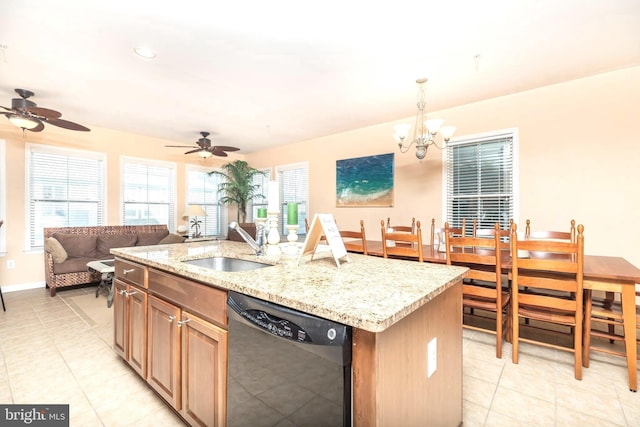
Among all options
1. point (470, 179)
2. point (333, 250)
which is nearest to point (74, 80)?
point (333, 250)

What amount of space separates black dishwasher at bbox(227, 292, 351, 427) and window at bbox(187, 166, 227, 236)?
18.6 ft

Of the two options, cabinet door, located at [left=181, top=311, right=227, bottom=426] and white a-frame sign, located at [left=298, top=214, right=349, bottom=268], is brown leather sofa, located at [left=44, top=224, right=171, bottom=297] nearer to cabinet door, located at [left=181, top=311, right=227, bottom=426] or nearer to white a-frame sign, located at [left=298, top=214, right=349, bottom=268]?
cabinet door, located at [left=181, top=311, right=227, bottom=426]

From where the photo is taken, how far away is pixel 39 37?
92.2 inches

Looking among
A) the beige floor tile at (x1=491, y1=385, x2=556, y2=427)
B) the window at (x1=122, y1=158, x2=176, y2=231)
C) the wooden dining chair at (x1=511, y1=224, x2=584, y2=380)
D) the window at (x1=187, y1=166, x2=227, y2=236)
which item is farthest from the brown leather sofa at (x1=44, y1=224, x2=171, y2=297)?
the wooden dining chair at (x1=511, y1=224, x2=584, y2=380)

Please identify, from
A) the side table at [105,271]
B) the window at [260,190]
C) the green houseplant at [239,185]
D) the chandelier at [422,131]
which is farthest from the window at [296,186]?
the side table at [105,271]

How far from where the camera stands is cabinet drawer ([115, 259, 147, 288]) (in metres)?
1.84

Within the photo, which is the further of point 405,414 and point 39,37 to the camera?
point 39,37

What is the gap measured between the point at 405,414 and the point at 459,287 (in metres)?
0.68

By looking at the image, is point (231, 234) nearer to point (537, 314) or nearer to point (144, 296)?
point (144, 296)

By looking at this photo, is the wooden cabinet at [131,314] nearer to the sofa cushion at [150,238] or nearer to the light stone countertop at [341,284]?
the light stone countertop at [341,284]

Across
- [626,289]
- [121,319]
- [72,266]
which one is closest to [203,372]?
[121,319]

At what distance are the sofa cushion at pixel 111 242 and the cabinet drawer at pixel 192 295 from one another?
371cm

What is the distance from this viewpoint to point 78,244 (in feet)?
14.6

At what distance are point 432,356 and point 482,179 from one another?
327 cm
